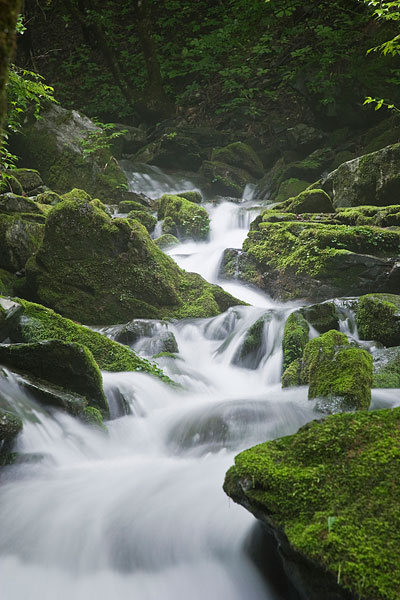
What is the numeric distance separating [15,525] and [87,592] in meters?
0.79

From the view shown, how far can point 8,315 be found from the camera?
15.2ft

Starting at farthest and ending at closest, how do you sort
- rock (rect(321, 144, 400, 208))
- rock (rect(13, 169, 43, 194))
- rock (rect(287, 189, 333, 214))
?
rock (rect(13, 169, 43, 194)), rock (rect(287, 189, 333, 214)), rock (rect(321, 144, 400, 208))

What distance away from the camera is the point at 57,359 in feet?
13.7

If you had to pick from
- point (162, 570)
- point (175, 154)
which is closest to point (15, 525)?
point (162, 570)

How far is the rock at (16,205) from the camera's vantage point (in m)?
8.44

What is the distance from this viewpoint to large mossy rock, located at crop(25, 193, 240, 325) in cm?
714

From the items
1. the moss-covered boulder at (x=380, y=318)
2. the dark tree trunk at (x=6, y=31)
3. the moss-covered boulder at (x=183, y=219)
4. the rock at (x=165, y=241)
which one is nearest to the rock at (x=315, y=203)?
the moss-covered boulder at (x=183, y=219)

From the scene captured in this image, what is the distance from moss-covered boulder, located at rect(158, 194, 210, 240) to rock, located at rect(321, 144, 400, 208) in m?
3.77

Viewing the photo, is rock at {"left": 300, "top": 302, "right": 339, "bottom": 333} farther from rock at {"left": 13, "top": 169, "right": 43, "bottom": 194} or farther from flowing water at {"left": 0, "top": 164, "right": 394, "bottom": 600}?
rock at {"left": 13, "top": 169, "right": 43, "bottom": 194}

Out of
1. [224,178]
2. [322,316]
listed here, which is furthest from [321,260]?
[224,178]

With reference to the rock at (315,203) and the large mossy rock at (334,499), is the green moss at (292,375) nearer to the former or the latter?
the large mossy rock at (334,499)

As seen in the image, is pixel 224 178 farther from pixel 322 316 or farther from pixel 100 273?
pixel 322 316

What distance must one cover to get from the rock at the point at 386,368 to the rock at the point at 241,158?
13.9m

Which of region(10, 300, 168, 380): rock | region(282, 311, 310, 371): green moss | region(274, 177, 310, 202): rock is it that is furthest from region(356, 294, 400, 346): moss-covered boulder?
→ region(274, 177, 310, 202): rock
